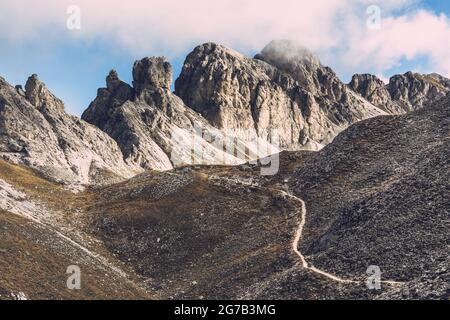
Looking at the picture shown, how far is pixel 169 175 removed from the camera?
304 ft

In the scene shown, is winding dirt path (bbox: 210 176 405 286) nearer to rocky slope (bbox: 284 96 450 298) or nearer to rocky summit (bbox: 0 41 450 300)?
rocky summit (bbox: 0 41 450 300)

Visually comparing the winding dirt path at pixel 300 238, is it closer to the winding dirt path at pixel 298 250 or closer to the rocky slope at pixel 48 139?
the winding dirt path at pixel 298 250

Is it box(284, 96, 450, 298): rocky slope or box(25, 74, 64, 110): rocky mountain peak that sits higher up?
box(25, 74, 64, 110): rocky mountain peak

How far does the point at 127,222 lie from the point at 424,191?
39391 mm

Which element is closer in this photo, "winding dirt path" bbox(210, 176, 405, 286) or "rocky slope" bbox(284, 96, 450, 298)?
"winding dirt path" bbox(210, 176, 405, 286)

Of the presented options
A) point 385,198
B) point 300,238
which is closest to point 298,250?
point 300,238

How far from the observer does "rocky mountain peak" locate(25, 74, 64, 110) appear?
189875mm

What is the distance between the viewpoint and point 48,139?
6831 inches

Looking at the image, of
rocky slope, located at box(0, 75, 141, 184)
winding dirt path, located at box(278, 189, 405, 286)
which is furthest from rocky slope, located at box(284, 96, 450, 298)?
rocky slope, located at box(0, 75, 141, 184)

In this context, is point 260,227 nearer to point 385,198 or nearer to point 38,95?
point 385,198
